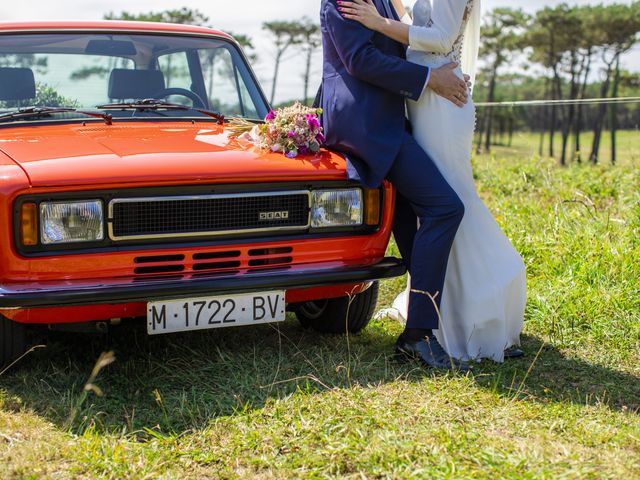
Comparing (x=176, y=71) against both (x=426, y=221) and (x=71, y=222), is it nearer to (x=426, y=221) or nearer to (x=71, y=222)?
(x=71, y=222)

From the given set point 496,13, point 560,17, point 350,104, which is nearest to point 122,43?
point 350,104

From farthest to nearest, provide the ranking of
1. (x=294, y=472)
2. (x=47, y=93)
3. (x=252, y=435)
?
1. (x=47, y=93)
2. (x=252, y=435)
3. (x=294, y=472)

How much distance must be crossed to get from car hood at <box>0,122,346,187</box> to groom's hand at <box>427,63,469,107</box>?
55 cm

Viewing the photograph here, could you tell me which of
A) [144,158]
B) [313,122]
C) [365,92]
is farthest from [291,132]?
[144,158]

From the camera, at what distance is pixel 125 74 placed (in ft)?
14.7

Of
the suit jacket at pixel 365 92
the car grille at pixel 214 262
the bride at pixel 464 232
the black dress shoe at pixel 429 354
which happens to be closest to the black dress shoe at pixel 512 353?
the bride at pixel 464 232

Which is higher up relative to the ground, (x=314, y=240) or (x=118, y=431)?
(x=314, y=240)

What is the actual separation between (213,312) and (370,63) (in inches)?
51.5

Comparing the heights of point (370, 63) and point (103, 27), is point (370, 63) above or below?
below

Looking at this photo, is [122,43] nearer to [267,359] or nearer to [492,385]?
[267,359]

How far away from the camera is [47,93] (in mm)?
4320

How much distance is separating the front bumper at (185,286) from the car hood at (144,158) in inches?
16.0

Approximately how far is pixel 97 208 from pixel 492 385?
1.82m

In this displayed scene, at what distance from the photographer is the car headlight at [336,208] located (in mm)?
3648
